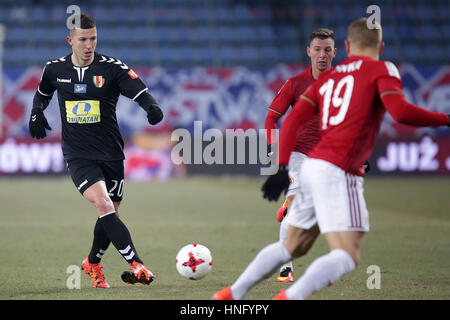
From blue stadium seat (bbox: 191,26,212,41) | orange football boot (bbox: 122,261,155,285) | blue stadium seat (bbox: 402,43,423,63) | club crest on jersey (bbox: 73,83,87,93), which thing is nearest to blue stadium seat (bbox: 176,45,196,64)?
blue stadium seat (bbox: 191,26,212,41)

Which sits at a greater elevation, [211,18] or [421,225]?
[211,18]

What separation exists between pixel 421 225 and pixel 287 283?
4.97 metres

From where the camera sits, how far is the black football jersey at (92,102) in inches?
228

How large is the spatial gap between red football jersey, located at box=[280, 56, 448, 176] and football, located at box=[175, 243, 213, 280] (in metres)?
1.69

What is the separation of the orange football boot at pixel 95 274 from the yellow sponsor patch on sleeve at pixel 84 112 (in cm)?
119

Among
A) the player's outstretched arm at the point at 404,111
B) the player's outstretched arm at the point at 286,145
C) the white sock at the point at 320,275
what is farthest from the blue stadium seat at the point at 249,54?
the white sock at the point at 320,275

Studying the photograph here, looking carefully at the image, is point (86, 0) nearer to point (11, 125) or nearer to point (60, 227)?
point (11, 125)

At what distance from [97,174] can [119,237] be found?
55 cm

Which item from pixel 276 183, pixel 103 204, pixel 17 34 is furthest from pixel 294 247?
pixel 17 34

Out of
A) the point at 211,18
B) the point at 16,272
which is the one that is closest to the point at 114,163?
the point at 16,272

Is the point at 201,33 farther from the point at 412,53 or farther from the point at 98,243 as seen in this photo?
the point at 98,243

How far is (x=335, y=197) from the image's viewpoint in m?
4.13

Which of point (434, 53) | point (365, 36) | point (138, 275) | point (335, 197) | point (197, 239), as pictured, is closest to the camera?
point (335, 197)

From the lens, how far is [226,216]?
11.3 metres
